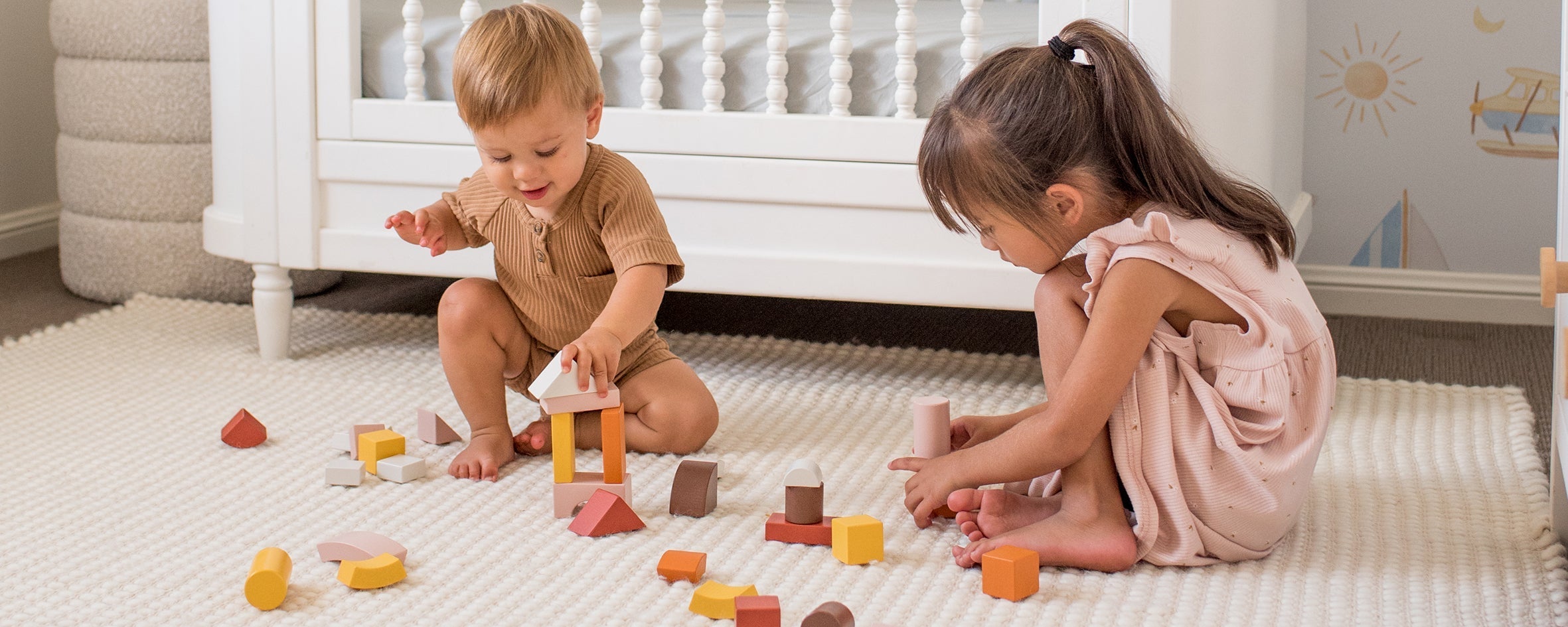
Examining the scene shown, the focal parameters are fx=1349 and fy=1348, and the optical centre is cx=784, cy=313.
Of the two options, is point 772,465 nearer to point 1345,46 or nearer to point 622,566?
point 622,566

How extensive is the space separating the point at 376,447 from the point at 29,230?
1404 mm

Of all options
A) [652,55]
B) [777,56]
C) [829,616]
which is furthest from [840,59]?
[829,616]

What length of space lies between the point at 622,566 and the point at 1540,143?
1395 mm

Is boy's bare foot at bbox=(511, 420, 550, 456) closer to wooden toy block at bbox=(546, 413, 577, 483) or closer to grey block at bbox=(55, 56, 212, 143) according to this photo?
wooden toy block at bbox=(546, 413, 577, 483)

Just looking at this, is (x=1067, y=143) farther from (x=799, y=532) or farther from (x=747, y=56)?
(x=747, y=56)

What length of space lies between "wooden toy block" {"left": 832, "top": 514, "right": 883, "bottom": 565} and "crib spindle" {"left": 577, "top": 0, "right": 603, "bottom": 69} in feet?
1.98

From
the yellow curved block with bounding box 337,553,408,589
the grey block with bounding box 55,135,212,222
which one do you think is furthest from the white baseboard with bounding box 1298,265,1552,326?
the grey block with bounding box 55,135,212,222

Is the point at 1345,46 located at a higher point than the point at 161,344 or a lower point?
higher

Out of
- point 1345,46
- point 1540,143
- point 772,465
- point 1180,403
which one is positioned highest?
point 1345,46

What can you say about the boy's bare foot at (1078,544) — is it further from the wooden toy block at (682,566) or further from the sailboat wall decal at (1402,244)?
the sailboat wall decal at (1402,244)

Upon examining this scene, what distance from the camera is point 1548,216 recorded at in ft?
5.70

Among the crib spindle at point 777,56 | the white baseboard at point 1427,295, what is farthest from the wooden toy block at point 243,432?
the white baseboard at point 1427,295

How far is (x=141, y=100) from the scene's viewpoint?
→ 1.76 meters

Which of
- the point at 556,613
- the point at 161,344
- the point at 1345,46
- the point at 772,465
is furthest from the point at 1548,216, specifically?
the point at 161,344
